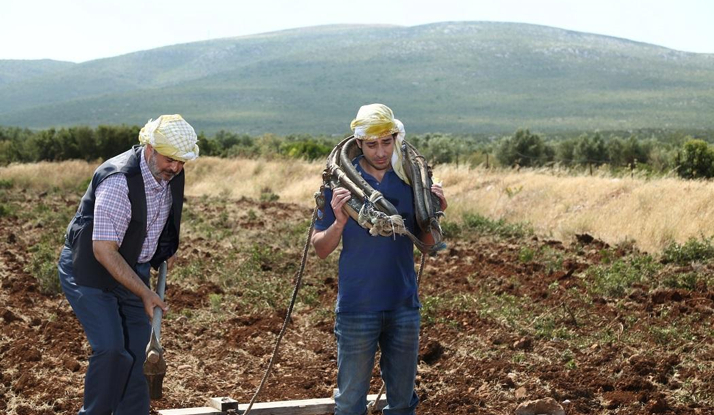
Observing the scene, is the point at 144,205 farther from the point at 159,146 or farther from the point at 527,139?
the point at 527,139

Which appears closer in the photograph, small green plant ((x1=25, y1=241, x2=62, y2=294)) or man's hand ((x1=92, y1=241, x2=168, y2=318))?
man's hand ((x1=92, y1=241, x2=168, y2=318))

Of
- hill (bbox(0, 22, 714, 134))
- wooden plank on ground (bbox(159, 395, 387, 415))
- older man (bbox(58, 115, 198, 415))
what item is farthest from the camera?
hill (bbox(0, 22, 714, 134))

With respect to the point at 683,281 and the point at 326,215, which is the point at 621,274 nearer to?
the point at 683,281

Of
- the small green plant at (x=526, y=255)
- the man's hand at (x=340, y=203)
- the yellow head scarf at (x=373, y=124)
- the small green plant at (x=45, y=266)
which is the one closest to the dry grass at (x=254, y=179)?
the small green plant at (x=45, y=266)

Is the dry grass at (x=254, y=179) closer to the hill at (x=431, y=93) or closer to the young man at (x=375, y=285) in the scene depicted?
the young man at (x=375, y=285)

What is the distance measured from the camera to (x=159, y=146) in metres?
4.82

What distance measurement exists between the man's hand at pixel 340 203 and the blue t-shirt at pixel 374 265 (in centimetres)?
11

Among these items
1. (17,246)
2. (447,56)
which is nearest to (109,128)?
(17,246)

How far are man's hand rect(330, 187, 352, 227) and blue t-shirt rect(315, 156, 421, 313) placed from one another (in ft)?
0.36

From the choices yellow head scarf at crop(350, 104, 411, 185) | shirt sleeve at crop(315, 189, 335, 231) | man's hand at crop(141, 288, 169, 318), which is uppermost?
yellow head scarf at crop(350, 104, 411, 185)

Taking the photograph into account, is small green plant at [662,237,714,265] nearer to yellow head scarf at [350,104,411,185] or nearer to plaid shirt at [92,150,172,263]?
yellow head scarf at [350,104,411,185]

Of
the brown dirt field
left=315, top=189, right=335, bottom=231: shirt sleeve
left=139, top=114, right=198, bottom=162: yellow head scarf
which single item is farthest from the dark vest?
the brown dirt field

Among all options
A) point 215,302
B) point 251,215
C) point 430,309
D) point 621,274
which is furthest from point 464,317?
point 251,215

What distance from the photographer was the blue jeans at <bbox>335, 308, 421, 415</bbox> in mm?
4727
